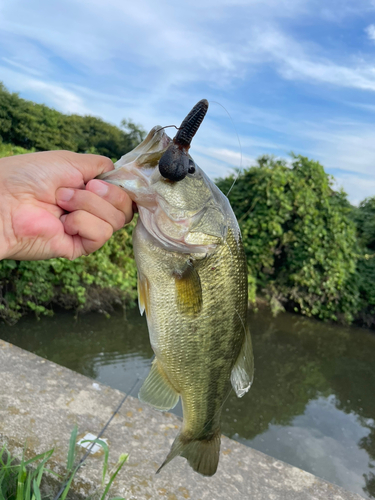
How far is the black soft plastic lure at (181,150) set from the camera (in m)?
1.23

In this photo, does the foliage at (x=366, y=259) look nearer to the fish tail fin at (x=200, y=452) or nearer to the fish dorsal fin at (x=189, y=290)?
the fish tail fin at (x=200, y=452)

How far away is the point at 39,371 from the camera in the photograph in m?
2.81

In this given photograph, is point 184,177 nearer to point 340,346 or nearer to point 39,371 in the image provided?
point 39,371

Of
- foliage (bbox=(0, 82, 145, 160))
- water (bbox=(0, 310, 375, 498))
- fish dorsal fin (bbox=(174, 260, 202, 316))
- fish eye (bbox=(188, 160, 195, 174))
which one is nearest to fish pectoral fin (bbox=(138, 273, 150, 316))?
fish dorsal fin (bbox=(174, 260, 202, 316))

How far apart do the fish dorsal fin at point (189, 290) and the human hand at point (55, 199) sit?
1.10 ft

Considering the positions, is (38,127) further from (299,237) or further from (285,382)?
(285,382)

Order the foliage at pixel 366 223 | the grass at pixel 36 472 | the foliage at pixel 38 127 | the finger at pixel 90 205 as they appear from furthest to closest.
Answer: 1. the foliage at pixel 38 127
2. the foliage at pixel 366 223
3. the grass at pixel 36 472
4. the finger at pixel 90 205

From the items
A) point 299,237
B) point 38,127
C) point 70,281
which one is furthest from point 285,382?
point 38,127

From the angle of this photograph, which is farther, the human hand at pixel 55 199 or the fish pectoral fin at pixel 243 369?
the fish pectoral fin at pixel 243 369

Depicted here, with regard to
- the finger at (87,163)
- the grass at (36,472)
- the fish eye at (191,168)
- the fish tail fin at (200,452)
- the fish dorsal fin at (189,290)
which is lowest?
the grass at (36,472)

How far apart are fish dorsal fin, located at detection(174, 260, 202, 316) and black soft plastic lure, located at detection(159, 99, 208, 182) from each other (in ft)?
1.21

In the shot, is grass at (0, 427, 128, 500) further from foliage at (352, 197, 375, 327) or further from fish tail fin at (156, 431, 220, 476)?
foliage at (352, 197, 375, 327)

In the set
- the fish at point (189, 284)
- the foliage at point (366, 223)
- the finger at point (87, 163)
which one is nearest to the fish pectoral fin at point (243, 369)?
the fish at point (189, 284)

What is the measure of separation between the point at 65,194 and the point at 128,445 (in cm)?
157
